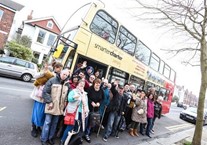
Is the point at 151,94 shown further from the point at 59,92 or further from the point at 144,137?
the point at 59,92

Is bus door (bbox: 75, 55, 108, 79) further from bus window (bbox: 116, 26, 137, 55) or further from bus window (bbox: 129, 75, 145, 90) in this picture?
bus window (bbox: 129, 75, 145, 90)

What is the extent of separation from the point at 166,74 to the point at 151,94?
25.2ft

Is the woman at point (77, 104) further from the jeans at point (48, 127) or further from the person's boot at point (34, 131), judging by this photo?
the person's boot at point (34, 131)

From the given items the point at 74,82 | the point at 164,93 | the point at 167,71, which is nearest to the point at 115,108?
the point at 74,82

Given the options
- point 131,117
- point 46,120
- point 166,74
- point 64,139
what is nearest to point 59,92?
point 46,120

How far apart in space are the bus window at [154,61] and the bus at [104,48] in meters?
0.51

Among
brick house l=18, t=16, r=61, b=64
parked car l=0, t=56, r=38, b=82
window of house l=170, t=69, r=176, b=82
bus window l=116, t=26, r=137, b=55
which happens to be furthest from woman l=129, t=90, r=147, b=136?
brick house l=18, t=16, r=61, b=64

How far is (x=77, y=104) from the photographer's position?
4.68m

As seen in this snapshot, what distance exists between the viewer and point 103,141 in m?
6.00

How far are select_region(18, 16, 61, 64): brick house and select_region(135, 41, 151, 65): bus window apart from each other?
21485 mm

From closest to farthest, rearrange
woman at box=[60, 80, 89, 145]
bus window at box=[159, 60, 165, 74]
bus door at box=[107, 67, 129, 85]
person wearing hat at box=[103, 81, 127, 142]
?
woman at box=[60, 80, 89, 145], person wearing hat at box=[103, 81, 127, 142], bus door at box=[107, 67, 129, 85], bus window at box=[159, 60, 165, 74]

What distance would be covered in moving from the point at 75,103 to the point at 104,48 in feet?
11.1

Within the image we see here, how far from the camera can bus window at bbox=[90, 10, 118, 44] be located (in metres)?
7.07

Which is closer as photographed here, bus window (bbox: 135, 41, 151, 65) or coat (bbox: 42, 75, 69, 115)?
coat (bbox: 42, 75, 69, 115)
